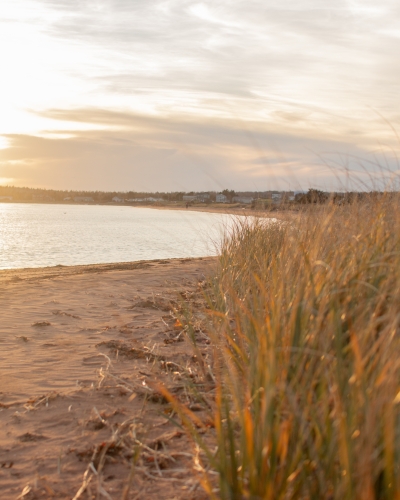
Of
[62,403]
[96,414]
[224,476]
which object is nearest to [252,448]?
[224,476]

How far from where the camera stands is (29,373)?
4.33 meters

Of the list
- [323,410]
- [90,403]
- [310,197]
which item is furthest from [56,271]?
[323,410]

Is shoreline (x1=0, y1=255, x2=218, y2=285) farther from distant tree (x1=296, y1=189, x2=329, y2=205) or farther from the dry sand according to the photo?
distant tree (x1=296, y1=189, x2=329, y2=205)

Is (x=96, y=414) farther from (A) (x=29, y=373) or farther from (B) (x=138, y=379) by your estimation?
(A) (x=29, y=373)

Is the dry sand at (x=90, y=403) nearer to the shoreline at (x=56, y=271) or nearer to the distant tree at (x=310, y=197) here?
the distant tree at (x=310, y=197)

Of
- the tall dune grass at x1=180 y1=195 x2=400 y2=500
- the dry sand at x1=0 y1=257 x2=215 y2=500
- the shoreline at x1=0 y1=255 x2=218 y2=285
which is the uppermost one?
the tall dune grass at x1=180 y1=195 x2=400 y2=500

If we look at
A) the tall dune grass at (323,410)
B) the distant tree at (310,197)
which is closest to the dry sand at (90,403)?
the tall dune grass at (323,410)

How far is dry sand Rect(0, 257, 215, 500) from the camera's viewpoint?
8.06 feet

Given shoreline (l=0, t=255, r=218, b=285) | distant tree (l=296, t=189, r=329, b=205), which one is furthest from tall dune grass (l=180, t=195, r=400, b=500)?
shoreline (l=0, t=255, r=218, b=285)

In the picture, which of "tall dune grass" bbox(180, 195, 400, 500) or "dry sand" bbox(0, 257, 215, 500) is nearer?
"tall dune grass" bbox(180, 195, 400, 500)

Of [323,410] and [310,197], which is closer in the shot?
[323,410]

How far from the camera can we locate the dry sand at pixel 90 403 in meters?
2.46

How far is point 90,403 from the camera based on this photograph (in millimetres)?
3463

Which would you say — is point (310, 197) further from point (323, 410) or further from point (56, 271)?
point (56, 271)
